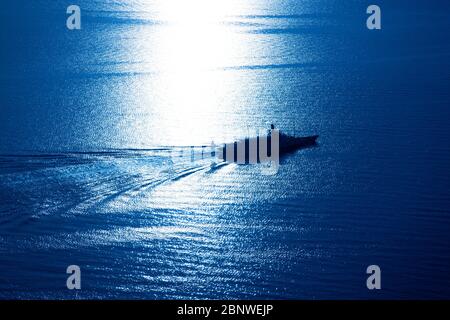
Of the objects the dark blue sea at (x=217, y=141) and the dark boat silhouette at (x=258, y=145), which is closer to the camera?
the dark blue sea at (x=217, y=141)

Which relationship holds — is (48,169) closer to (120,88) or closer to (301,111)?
(120,88)

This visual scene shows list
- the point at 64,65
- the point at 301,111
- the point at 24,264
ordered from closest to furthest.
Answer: the point at 24,264 < the point at 301,111 < the point at 64,65

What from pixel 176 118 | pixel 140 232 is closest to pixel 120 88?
pixel 176 118

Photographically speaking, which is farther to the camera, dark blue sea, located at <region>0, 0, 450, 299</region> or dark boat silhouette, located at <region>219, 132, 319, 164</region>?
dark boat silhouette, located at <region>219, 132, 319, 164</region>

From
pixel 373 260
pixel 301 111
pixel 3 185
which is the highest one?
pixel 301 111
